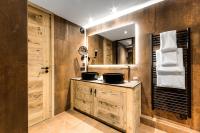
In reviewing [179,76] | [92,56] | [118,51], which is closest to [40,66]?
[92,56]

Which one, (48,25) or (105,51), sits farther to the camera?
(105,51)

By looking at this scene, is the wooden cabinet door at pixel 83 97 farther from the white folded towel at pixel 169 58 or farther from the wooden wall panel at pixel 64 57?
the white folded towel at pixel 169 58

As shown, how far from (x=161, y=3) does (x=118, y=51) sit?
3.82ft

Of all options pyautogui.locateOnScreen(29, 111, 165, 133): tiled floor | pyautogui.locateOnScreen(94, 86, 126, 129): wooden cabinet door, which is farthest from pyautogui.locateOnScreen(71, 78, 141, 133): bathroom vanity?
pyautogui.locateOnScreen(29, 111, 165, 133): tiled floor

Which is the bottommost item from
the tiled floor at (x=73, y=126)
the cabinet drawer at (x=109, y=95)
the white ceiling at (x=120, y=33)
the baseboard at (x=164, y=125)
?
the tiled floor at (x=73, y=126)

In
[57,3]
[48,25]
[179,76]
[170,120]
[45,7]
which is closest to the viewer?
[179,76]

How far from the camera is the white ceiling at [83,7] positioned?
223 centimetres

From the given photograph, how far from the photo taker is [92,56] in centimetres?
343

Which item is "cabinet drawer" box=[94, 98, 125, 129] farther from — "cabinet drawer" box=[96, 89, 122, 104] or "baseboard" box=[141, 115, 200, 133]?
"baseboard" box=[141, 115, 200, 133]

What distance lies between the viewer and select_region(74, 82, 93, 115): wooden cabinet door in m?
Answer: 2.58
